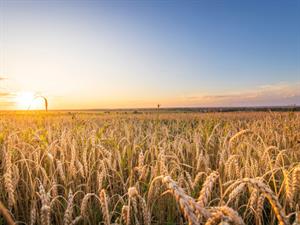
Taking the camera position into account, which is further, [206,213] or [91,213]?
[91,213]

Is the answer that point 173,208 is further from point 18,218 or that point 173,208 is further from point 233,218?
point 233,218

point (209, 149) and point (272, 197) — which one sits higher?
point (272, 197)

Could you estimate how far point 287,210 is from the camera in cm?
287

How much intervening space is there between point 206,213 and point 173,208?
6.46ft

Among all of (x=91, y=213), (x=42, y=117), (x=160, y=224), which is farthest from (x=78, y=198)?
(x=42, y=117)

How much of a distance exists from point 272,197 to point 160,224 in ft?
6.15

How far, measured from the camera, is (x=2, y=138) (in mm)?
5051

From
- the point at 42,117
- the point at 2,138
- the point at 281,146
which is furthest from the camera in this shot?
the point at 42,117

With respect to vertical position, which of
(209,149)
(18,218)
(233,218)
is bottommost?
(18,218)

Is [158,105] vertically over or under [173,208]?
over

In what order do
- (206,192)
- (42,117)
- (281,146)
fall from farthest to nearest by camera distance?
(42,117) < (281,146) < (206,192)

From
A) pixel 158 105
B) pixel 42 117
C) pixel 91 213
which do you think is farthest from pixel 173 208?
pixel 42 117

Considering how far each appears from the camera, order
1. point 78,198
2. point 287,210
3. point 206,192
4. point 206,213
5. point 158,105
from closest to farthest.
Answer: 1. point 206,213
2. point 206,192
3. point 287,210
4. point 78,198
5. point 158,105

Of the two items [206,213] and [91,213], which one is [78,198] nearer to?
[91,213]
